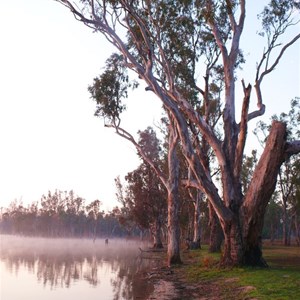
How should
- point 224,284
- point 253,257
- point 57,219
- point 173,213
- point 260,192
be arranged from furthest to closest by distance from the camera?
point 57,219, point 173,213, point 253,257, point 260,192, point 224,284

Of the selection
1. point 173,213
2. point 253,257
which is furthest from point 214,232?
point 253,257

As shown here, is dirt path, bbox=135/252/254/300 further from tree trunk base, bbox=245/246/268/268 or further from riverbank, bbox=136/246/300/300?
tree trunk base, bbox=245/246/268/268

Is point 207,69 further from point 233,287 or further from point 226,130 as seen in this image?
point 233,287

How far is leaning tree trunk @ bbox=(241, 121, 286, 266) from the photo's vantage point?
49.3 feet

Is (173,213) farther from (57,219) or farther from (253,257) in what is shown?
(57,219)

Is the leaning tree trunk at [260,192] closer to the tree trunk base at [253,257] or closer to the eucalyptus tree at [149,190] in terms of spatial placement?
the tree trunk base at [253,257]

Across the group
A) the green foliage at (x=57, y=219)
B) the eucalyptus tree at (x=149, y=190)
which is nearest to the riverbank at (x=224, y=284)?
the eucalyptus tree at (x=149, y=190)

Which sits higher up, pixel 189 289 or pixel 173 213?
pixel 173 213

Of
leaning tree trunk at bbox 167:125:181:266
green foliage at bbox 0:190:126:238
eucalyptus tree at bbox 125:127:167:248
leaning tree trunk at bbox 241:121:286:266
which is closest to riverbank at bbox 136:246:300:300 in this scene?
leaning tree trunk at bbox 241:121:286:266

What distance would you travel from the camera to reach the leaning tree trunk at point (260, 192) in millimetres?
15023

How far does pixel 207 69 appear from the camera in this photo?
70.6 ft

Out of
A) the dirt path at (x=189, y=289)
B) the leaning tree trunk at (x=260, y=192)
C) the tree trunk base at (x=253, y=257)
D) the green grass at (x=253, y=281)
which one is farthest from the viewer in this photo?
the tree trunk base at (x=253, y=257)

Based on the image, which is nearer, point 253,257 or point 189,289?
point 189,289

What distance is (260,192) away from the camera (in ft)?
49.9
